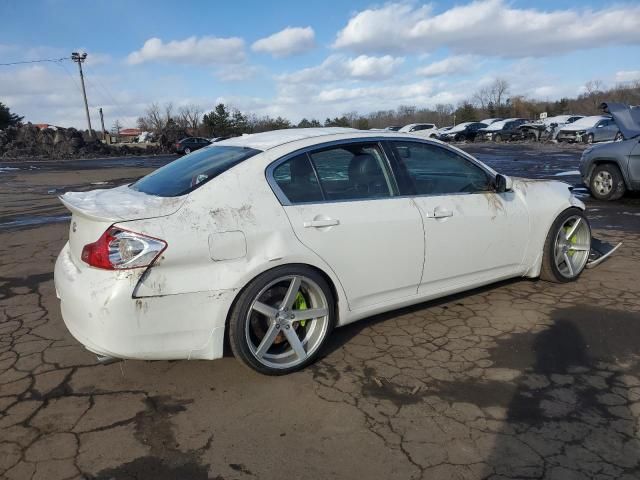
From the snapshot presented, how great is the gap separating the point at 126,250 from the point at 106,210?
36cm

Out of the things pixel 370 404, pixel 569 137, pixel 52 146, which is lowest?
pixel 370 404

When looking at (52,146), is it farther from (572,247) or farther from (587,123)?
(572,247)

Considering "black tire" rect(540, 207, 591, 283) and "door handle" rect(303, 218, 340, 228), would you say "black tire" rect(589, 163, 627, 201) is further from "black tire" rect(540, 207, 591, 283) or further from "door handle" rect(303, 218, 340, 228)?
"door handle" rect(303, 218, 340, 228)

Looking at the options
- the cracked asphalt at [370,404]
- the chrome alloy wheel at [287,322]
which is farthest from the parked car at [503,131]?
the chrome alloy wheel at [287,322]

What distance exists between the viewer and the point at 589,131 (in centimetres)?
3177

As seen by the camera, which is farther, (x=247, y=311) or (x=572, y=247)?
(x=572, y=247)

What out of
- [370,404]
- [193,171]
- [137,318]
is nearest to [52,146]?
[193,171]

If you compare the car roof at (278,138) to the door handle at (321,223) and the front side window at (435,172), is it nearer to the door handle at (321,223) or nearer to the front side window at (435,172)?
the front side window at (435,172)

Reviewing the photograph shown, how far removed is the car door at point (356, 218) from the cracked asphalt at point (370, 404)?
519 mm

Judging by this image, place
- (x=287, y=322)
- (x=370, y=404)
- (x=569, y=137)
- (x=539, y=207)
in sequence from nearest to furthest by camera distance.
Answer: (x=370, y=404) < (x=287, y=322) < (x=539, y=207) < (x=569, y=137)

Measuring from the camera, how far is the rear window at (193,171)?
3.28 m

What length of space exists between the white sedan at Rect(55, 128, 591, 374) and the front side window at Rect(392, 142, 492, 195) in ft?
0.04

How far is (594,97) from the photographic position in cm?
7531

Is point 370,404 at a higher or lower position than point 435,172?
lower
